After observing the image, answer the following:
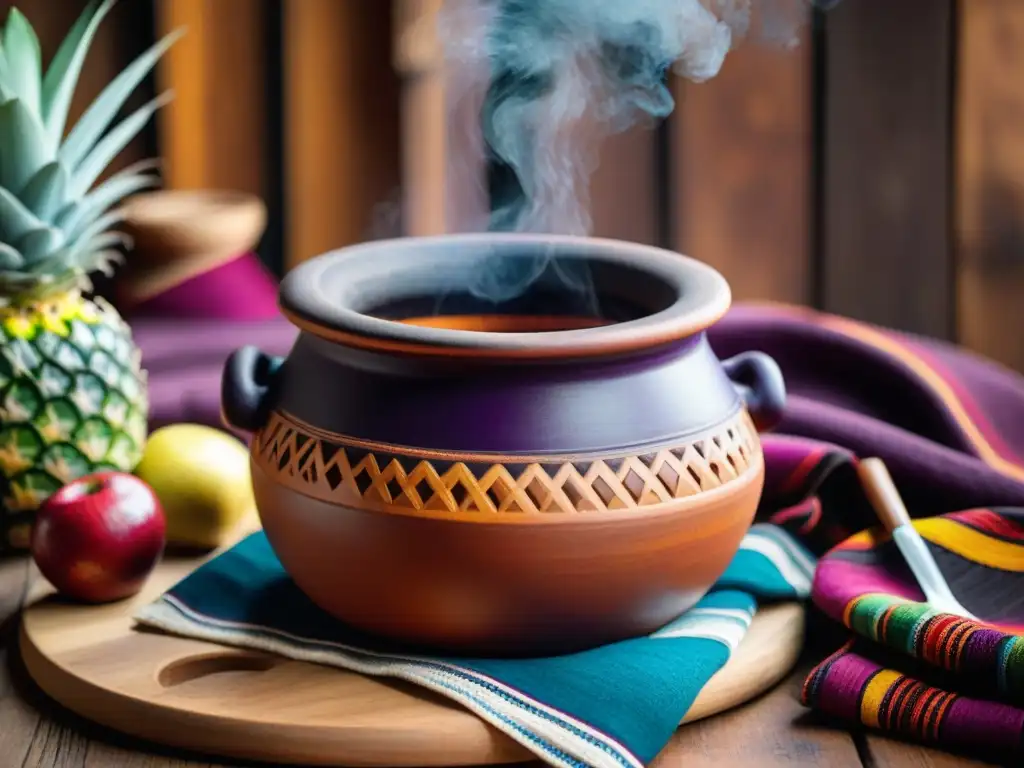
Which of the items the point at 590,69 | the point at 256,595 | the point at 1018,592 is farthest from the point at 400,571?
the point at 590,69

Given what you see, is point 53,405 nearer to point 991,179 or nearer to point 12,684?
point 12,684

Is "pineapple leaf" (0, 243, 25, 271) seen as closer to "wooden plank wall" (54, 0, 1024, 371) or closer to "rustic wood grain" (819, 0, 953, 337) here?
"wooden plank wall" (54, 0, 1024, 371)

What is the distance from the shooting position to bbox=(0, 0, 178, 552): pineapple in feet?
4.35

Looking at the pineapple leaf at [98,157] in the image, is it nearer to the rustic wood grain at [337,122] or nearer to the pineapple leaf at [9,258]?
the pineapple leaf at [9,258]

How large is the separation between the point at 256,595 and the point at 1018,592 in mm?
594

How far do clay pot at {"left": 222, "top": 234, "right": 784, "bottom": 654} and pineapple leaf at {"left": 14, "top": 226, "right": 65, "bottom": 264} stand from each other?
0.40m

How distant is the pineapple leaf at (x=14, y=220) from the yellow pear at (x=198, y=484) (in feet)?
0.75

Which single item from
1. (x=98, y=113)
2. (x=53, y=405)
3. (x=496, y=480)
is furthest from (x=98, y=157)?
(x=496, y=480)

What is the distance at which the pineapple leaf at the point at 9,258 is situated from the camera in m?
1.32

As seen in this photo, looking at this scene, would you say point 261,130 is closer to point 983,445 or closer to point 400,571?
point 983,445

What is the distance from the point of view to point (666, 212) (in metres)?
2.21

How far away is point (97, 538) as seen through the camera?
116 centimetres

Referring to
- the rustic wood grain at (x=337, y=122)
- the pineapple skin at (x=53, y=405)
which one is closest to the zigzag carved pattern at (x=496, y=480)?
the pineapple skin at (x=53, y=405)

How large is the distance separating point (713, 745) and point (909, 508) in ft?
1.47
